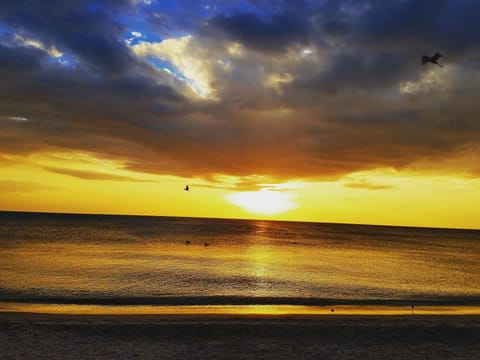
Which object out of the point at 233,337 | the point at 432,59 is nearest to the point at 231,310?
the point at 233,337

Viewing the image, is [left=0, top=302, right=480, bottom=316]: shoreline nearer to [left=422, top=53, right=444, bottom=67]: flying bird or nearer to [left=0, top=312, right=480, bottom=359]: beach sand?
[left=0, top=312, right=480, bottom=359]: beach sand

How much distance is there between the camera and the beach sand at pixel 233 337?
1672 centimetres

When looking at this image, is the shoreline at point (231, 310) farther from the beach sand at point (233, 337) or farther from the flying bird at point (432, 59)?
the flying bird at point (432, 59)

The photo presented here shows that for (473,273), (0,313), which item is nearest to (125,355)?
(0,313)

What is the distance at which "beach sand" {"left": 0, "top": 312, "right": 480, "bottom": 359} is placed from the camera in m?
16.7

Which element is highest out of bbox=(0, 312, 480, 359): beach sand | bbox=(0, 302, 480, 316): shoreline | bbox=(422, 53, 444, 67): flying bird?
bbox=(422, 53, 444, 67): flying bird

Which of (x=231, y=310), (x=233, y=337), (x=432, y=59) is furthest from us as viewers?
(x=231, y=310)

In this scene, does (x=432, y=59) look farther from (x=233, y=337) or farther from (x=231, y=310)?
(x=231, y=310)

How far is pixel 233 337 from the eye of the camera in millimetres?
19609

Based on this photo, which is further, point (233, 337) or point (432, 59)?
point (233, 337)

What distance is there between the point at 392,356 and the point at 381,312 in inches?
554

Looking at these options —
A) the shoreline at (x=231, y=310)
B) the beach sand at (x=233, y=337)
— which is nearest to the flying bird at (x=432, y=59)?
the beach sand at (x=233, y=337)

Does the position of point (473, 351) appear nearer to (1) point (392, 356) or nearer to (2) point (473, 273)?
(1) point (392, 356)

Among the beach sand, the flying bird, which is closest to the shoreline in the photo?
the beach sand
